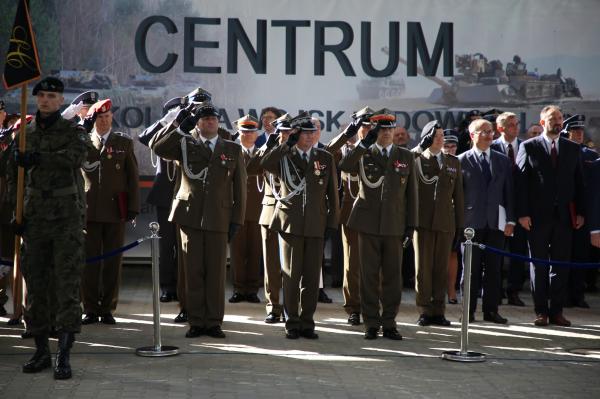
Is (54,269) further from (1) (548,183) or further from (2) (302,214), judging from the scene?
(1) (548,183)

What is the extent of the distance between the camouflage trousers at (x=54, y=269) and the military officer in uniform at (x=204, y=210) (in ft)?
5.28

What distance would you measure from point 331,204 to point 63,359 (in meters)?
3.01

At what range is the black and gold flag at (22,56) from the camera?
8547 mm

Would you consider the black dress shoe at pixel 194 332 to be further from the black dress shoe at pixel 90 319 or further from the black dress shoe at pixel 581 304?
the black dress shoe at pixel 581 304

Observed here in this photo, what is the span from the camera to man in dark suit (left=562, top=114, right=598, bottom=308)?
11374 mm

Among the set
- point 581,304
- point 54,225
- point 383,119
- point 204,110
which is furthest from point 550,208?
point 54,225

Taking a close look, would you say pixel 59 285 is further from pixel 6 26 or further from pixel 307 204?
pixel 6 26

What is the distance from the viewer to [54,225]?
8.13 m

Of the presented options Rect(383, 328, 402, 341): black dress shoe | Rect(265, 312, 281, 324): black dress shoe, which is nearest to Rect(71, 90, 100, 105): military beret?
Rect(265, 312, 281, 324): black dress shoe

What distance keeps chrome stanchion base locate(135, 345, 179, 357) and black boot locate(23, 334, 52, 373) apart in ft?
2.65

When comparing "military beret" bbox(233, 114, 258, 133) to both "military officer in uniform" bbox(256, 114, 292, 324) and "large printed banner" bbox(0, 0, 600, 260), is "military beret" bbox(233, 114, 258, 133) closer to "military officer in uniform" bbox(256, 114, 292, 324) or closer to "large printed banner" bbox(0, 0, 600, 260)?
"military officer in uniform" bbox(256, 114, 292, 324)

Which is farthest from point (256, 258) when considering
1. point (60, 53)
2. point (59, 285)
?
point (59, 285)

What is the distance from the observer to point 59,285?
26.5 feet

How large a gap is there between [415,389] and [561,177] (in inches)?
149
